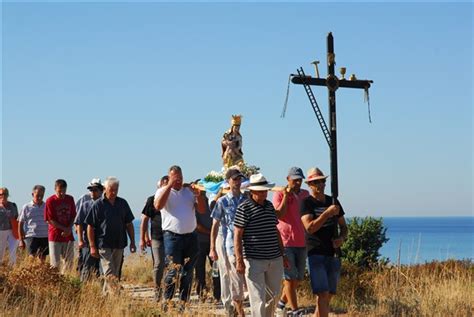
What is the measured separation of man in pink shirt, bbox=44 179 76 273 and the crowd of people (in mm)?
17

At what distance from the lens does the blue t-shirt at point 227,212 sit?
10508mm

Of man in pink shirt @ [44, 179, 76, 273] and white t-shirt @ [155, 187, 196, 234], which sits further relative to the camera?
man in pink shirt @ [44, 179, 76, 273]

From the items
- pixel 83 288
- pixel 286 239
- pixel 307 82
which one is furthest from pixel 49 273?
pixel 307 82

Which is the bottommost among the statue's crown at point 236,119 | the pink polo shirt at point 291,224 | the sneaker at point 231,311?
the sneaker at point 231,311

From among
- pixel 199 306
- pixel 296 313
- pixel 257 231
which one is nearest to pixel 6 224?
pixel 199 306

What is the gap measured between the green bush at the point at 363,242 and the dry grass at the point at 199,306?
7.60 ft

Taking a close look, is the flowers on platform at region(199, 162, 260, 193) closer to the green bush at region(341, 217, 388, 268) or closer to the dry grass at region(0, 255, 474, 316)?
the dry grass at region(0, 255, 474, 316)

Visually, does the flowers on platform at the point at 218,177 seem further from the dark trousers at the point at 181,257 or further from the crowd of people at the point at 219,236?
the dark trousers at the point at 181,257

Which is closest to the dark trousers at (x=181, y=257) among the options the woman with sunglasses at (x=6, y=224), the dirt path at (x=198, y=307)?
the dirt path at (x=198, y=307)

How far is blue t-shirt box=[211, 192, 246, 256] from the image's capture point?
10508 millimetres

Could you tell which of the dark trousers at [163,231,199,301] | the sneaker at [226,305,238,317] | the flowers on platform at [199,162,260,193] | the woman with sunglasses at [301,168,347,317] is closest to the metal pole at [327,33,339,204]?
the flowers on platform at [199,162,260,193]

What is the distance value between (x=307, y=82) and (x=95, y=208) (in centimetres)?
434

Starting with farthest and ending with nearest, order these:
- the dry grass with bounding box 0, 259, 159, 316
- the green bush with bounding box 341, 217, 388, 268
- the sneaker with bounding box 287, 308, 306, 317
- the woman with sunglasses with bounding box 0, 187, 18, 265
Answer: the green bush with bounding box 341, 217, 388, 268 < the woman with sunglasses with bounding box 0, 187, 18, 265 < the sneaker with bounding box 287, 308, 306, 317 < the dry grass with bounding box 0, 259, 159, 316

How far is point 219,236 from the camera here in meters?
10.8
